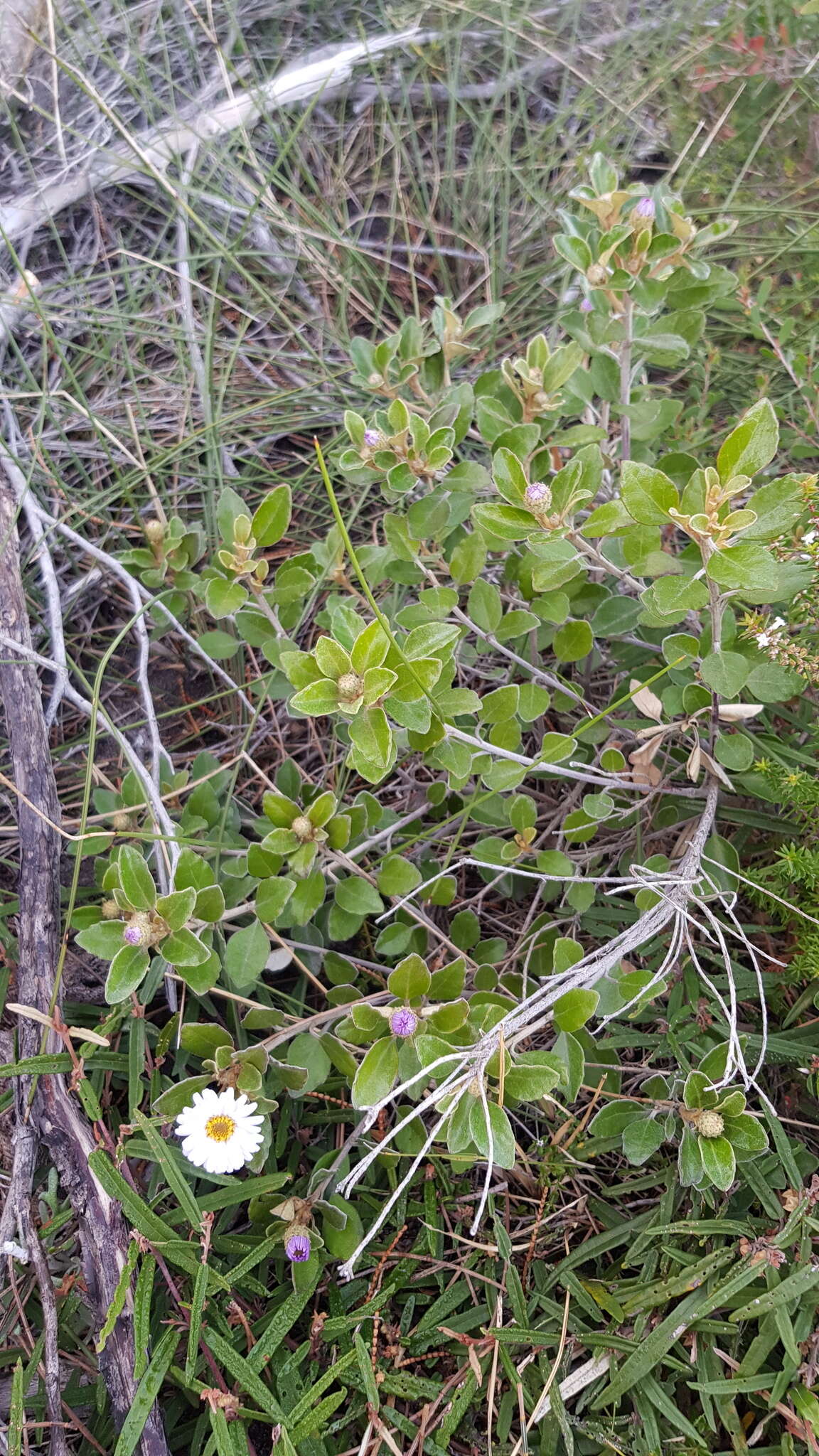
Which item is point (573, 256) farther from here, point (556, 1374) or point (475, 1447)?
point (475, 1447)

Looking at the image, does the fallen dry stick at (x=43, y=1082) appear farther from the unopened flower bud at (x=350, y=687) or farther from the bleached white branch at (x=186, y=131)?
the bleached white branch at (x=186, y=131)

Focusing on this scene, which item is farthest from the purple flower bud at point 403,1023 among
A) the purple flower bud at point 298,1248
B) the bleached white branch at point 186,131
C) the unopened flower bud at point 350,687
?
the bleached white branch at point 186,131

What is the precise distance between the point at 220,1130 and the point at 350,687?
2.22 feet

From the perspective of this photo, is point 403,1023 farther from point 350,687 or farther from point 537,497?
→ point 537,497

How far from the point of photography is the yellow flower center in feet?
4.62

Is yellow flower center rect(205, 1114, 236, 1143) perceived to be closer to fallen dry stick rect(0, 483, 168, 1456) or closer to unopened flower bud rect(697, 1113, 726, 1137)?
fallen dry stick rect(0, 483, 168, 1456)

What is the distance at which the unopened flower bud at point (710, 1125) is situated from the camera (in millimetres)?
1346

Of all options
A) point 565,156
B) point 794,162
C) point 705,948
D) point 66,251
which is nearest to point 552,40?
point 565,156

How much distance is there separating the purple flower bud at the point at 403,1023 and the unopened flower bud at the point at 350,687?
0.47m

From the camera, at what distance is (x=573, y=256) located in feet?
5.46

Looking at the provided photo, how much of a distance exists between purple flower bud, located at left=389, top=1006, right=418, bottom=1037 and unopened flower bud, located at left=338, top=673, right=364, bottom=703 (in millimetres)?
465

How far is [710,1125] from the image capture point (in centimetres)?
135

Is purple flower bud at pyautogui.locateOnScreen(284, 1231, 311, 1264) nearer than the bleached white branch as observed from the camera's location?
Yes

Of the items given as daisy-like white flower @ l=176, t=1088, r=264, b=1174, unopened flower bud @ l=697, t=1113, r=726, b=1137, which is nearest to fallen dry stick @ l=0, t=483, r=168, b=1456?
daisy-like white flower @ l=176, t=1088, r=264, b=1174
